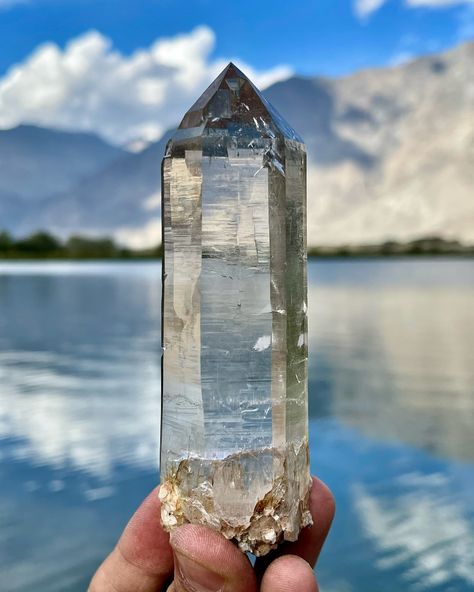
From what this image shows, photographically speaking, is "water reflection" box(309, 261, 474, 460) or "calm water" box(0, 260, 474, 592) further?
"water reflection" box(309, 261, 474, 460)

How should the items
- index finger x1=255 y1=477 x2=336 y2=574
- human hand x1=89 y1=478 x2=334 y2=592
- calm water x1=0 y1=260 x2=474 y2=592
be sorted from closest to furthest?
human hand x1=89 y1=478 x2=334 y2=592, index finger x1=255 y1=477 x2=336 y2=574, calm water x1=0 y1=260 x2=474 y2=592

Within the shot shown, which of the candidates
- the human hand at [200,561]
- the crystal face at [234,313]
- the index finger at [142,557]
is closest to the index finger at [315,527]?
the human hand at [200,561]

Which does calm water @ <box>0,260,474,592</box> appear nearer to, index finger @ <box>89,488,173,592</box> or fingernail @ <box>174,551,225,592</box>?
index finger @ <box>89,488,173,592</box>

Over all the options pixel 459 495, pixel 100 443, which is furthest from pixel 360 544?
pixel 100 443

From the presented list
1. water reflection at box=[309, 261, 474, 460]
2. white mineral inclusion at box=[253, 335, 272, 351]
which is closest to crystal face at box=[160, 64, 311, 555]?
white mineral inclusion at box=[253, 335, 272, 351]

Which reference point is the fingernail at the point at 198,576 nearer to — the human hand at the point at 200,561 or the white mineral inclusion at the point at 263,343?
the human hand at the point at 200,561

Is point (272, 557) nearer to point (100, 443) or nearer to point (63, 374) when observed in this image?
point (100, 443)

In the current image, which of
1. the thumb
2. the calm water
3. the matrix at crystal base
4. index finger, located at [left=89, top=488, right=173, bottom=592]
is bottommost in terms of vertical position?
the calm water
